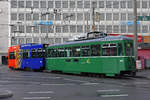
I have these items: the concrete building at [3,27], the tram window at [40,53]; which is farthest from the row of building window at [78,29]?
the tram window at [40,53]

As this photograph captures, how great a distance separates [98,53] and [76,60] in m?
3.08

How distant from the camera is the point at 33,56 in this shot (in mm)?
30969

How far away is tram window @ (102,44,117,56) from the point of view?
2000 centimetres

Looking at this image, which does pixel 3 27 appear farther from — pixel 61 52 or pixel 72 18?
pixel 61 52

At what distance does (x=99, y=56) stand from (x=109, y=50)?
1.09m

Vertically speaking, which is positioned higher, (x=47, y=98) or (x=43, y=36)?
(x=43, y=36)

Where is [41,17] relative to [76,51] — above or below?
above

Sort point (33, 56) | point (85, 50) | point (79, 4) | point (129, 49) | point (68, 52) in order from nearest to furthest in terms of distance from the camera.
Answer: point (129, 49) < point (85, 50) < point (68, 52) < point (33, 56) < point (79, 4)

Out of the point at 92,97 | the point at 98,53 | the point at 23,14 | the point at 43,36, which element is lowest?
the point at 92,97

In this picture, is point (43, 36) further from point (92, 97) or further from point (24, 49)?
point (92, 97)

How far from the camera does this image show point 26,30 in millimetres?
63062

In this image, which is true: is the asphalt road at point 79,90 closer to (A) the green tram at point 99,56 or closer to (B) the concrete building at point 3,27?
(A) the green tram at point 99,56

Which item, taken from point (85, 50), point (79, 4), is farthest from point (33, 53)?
point (79, 4)

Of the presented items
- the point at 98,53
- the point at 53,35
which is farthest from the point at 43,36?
the point at 98,53
